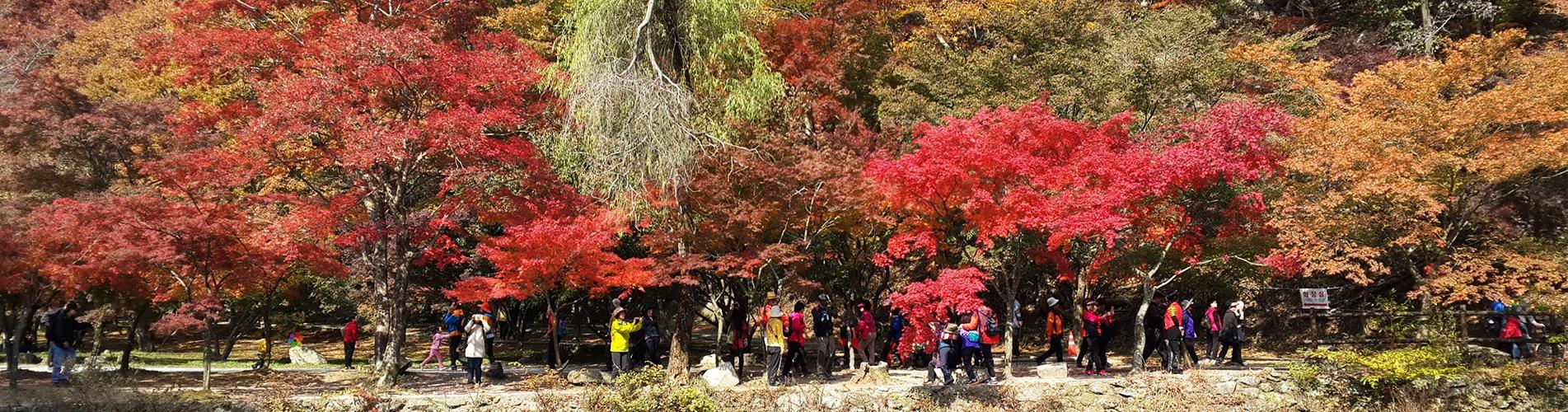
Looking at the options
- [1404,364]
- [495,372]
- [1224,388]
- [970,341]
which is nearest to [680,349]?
[495,372]

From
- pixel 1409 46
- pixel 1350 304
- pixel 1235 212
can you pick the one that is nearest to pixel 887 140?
pixel 1235 212

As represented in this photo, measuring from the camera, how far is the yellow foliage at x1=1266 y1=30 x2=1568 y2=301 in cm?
1138

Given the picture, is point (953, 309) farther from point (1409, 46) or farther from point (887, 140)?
point (1409, 46)

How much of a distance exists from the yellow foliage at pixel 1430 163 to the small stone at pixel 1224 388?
2410 millimetres

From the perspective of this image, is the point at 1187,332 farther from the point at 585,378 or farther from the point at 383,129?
the point at 383,129

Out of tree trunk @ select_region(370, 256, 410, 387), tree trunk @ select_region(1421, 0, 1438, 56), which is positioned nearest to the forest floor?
tree trunk @ select_region(370, 256, 410, 387)

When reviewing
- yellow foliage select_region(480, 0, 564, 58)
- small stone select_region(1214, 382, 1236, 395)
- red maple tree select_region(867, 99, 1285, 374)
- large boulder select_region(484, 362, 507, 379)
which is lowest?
small stone select_region(1214, 382, 1236, 395)

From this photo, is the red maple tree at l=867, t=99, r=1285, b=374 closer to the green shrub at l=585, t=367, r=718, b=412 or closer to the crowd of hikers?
the crowd of hikers

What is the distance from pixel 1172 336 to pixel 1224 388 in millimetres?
831

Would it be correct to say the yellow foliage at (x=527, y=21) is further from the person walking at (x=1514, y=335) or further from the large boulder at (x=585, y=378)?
the person walking at (x=1514, y=335)

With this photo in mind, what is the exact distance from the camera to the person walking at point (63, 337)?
1029cm

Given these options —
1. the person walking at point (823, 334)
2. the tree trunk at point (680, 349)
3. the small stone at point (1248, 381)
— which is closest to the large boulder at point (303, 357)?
the tree trunk at point (680, 349)

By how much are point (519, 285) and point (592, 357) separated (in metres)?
3.98

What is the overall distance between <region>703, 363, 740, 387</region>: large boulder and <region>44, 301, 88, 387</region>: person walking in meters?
7.66
